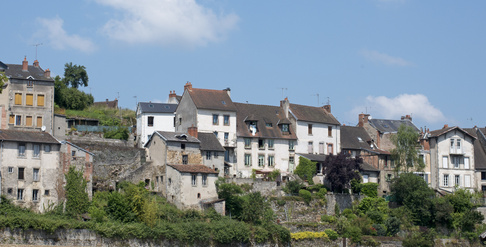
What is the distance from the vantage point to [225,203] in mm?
60406

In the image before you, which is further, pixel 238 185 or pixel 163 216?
pixel 238 185

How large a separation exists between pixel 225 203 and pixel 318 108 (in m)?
22.8

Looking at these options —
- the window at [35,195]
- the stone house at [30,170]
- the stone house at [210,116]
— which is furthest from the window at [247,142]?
the window at [35,195]

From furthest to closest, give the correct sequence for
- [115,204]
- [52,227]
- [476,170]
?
[476,170] → [115,204] → [52,227]

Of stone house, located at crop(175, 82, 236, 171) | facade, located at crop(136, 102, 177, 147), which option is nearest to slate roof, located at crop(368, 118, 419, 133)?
stone house, located at crop(175, 82, 236, 171)

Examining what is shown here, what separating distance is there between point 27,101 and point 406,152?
1493 inches

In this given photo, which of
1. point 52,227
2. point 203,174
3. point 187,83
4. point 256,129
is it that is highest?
point 187,83

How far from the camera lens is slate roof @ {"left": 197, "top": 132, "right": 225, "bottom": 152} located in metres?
65.2

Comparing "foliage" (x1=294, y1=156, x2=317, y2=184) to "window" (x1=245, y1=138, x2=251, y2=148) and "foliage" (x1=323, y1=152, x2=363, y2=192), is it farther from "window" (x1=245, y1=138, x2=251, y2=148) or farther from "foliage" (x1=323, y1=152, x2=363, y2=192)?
"window" (x1=245, y1=138, x2=251, y2=148)

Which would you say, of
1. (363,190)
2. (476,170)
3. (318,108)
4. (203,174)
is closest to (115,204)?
(203,174)

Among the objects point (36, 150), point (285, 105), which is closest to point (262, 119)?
point (285, 105)

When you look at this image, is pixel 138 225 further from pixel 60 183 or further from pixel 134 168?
pixel 134 168

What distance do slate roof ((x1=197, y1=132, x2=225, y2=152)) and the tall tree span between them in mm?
28652

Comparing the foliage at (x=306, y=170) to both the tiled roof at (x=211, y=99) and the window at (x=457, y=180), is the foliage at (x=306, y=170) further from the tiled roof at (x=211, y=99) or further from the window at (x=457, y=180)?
the window at (x=457, y=180)
